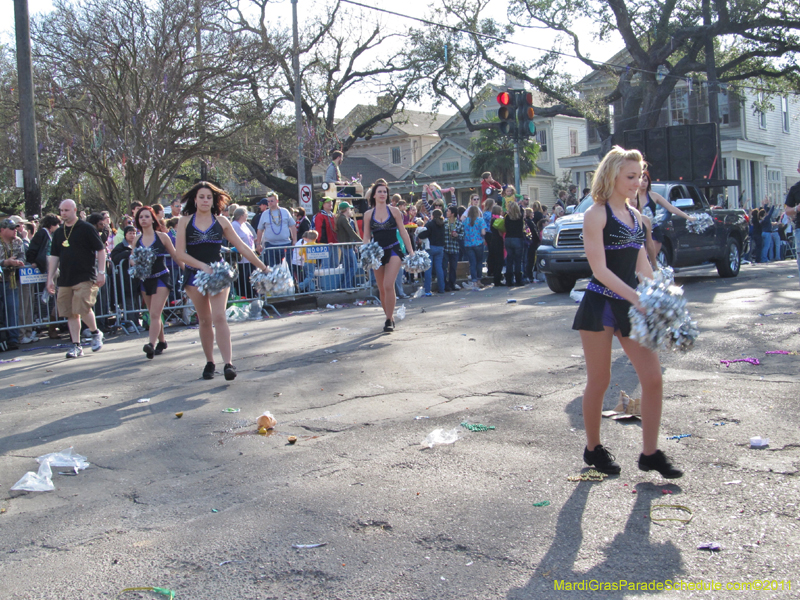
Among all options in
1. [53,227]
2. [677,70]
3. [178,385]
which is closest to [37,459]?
[178,385]

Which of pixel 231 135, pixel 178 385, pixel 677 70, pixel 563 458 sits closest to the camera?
pixel 563 458

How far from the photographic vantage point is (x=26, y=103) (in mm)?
14750

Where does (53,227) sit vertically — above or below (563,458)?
above

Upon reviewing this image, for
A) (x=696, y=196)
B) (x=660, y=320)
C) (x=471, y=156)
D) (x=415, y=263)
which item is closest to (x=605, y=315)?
(x=660, y=320)

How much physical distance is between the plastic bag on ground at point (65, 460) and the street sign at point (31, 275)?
6666 mm

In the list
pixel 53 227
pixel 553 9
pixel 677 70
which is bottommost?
pixel 53 227

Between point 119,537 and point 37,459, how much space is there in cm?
169

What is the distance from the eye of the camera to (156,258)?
29.8ft

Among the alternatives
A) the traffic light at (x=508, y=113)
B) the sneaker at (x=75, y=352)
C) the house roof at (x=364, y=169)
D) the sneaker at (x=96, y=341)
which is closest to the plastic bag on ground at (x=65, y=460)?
the sneaker at (x=75, y=352)

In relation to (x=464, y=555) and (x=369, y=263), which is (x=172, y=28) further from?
(x=464, y=555)

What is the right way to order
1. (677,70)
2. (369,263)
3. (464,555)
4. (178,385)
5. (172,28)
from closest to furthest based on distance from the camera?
(464,555), (178,385), (369,263), (172,28), (677,70)

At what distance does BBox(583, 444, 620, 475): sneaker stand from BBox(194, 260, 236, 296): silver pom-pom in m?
4.08

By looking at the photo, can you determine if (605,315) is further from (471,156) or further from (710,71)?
(471,156)

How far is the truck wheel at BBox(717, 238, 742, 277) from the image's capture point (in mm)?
15820
